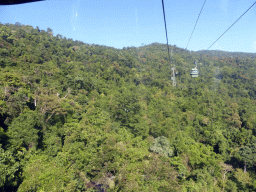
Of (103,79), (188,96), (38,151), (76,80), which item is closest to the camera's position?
(38,151)


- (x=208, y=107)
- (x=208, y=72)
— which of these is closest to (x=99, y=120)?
(x=208, y=107)

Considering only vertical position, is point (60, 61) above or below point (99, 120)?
above

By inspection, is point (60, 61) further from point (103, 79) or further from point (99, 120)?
point (99, 120)

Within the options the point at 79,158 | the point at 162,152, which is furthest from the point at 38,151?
the point at 162,152

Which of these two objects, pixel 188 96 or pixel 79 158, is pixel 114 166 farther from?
pixel 188 96

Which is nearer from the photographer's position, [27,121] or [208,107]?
[27,121]

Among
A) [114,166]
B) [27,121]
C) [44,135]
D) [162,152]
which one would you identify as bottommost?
[162,152]

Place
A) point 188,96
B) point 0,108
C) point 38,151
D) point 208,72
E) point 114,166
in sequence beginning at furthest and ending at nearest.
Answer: point 208,72 → point 188,96 → point 38,151 → point 0,108 → point 114,166
